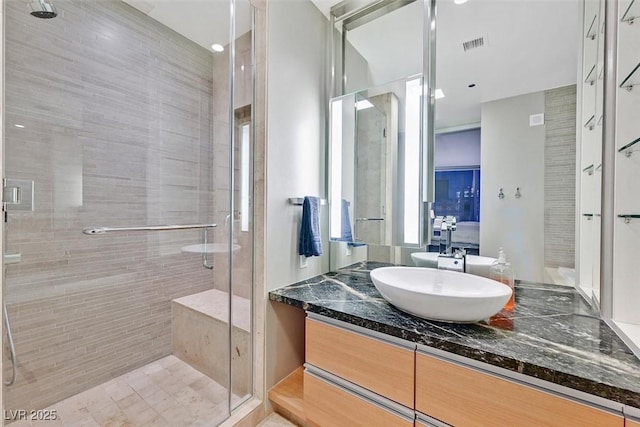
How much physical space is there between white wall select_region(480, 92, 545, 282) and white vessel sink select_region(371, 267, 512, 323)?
325 mm

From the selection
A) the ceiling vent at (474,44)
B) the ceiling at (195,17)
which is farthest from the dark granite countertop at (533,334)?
the ceiling at (195,17)

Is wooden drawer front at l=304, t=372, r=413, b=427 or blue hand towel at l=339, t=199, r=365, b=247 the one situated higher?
blue hand towel at l=339, t=199, r=365, b=247

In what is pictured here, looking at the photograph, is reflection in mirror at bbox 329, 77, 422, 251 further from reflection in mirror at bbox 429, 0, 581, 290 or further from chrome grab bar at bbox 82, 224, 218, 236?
chrome grab bar at bbox 82, 224, 218, 236

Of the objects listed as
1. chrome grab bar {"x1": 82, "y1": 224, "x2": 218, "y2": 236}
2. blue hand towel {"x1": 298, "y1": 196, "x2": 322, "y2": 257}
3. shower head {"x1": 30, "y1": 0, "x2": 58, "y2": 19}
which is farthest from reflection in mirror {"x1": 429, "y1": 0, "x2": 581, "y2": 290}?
shower head {"x1": 30, "y1": 0, "x2": 58, "y2": 19}

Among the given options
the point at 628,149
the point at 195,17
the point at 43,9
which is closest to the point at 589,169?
the point at 628,149

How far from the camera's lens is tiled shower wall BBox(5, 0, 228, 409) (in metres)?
1.46

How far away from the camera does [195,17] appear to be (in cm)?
200

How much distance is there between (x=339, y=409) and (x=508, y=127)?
167 centimetres

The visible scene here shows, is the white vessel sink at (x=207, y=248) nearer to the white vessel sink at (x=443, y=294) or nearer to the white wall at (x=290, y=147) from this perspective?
the white wall at (x=290, y=147)

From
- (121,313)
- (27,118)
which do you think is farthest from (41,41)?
(121,313)

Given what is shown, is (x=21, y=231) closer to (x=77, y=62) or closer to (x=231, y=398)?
(x=77, y=62)

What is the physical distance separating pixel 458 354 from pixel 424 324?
0.55 feet

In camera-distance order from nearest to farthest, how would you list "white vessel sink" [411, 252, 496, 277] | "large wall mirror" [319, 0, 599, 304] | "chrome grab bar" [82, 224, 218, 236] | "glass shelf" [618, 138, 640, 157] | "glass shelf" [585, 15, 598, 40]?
"glass shelf" [618, 138, 640, 157], "glass shelf" [585, 15, 598, 40], "large wall mirror" [319, 0, 599, 304], "white vessel sink" [411, 252, 496, 277], "chrome grab bar" [82, 224, 218, 236]

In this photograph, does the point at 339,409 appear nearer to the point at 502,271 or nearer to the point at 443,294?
the point at 443,294
